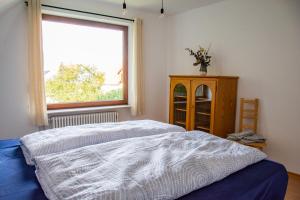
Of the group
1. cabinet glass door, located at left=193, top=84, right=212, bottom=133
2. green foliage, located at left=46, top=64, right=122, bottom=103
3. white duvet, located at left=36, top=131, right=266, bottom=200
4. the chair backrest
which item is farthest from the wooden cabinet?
white duvet, located at left=36, top=131, right=266, bottom=200

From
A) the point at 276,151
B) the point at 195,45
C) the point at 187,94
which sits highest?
the point at 195,45

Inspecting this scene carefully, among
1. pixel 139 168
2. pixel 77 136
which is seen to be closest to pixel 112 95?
pixel 77 136

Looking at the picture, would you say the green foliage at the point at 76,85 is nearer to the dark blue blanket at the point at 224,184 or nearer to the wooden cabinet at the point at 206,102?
the wooden cabinet at the point at 206,102

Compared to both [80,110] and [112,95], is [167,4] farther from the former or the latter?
[80,110]

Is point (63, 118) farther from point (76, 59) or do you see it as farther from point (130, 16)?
point (130, 16)

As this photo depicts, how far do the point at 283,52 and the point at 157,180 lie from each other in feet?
8.24

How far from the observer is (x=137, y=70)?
12.2 ft

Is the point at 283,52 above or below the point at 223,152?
above

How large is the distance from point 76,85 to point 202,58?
78.2 inches

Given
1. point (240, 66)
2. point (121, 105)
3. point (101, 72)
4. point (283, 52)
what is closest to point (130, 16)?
point (101, 72)

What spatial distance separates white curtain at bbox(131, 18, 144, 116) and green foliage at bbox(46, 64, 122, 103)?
0.43m

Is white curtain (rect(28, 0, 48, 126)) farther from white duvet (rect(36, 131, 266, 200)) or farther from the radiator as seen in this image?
white duvet (rect(36, 131, 266, 200))

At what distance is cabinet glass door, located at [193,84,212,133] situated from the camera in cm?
306

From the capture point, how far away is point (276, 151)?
9.41 feet
